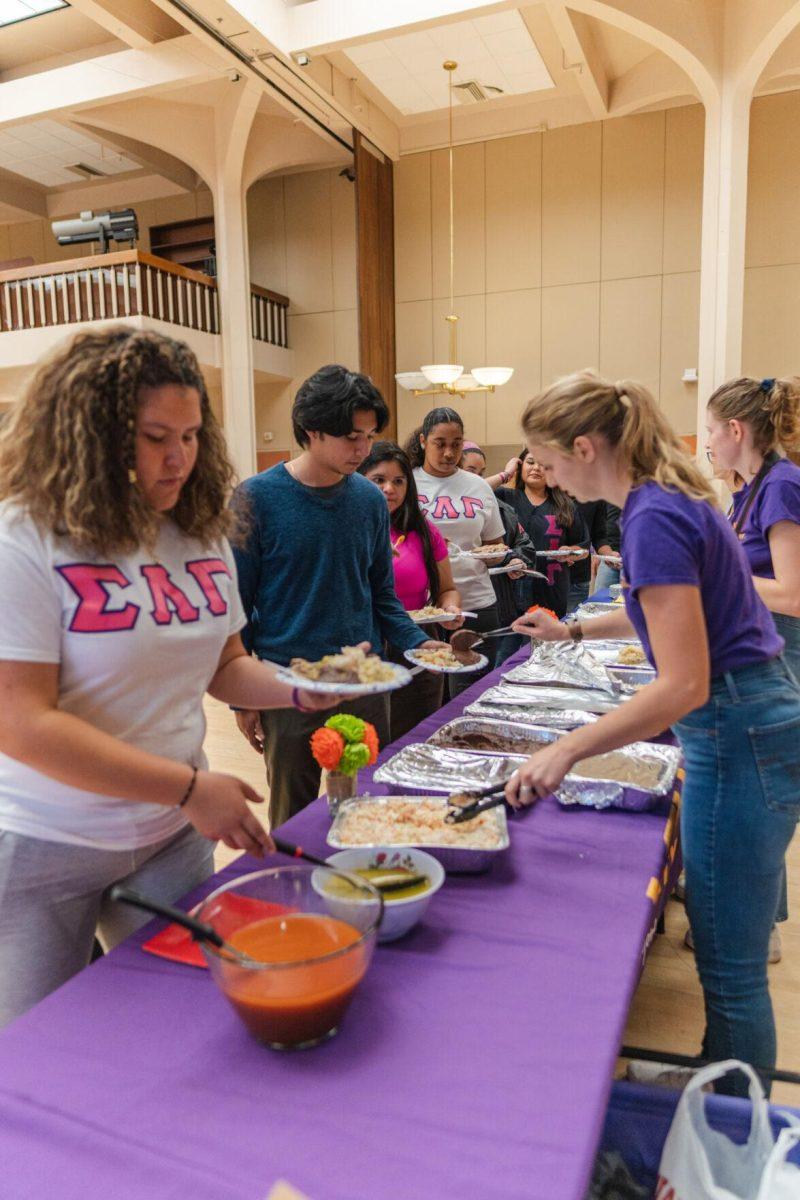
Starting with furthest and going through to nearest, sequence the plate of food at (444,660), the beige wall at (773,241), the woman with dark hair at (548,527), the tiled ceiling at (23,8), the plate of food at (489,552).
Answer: the beige wall at (773,241) < the tiled ceiling at (23,8) < the woman with dark hair at (548,527) < the plate of food at (489,552) < the plate of food at (444,660)

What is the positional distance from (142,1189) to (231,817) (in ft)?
1.27

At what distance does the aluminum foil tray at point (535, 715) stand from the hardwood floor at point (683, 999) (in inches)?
28.9

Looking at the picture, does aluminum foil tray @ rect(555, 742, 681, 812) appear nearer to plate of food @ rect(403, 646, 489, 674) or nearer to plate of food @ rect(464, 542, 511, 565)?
plate of food @ rect(403, 646, 489, 674)

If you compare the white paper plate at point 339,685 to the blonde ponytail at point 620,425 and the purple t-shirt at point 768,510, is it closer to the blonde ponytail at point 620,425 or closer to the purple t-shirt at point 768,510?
the blonde ponytail at point 620,425

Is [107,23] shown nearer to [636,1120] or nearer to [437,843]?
[437,843]

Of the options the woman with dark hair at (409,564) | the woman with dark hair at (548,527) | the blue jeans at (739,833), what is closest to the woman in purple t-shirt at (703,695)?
the blue jeans at (739,833)

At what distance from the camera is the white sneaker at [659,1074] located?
127cm

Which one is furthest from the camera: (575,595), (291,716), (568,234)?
(568,234)

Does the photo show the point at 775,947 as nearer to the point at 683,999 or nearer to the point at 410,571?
the point at 683,999

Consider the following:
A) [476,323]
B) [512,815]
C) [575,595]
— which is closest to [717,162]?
[476,323]

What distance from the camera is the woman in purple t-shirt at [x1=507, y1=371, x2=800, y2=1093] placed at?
1.17 meters

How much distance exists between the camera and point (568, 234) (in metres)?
8.01

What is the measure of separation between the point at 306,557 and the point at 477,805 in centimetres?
81

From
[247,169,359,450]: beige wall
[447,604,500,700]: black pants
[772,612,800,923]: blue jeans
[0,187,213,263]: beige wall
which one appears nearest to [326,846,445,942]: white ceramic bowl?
[772,612,800,923]: blue jeans
